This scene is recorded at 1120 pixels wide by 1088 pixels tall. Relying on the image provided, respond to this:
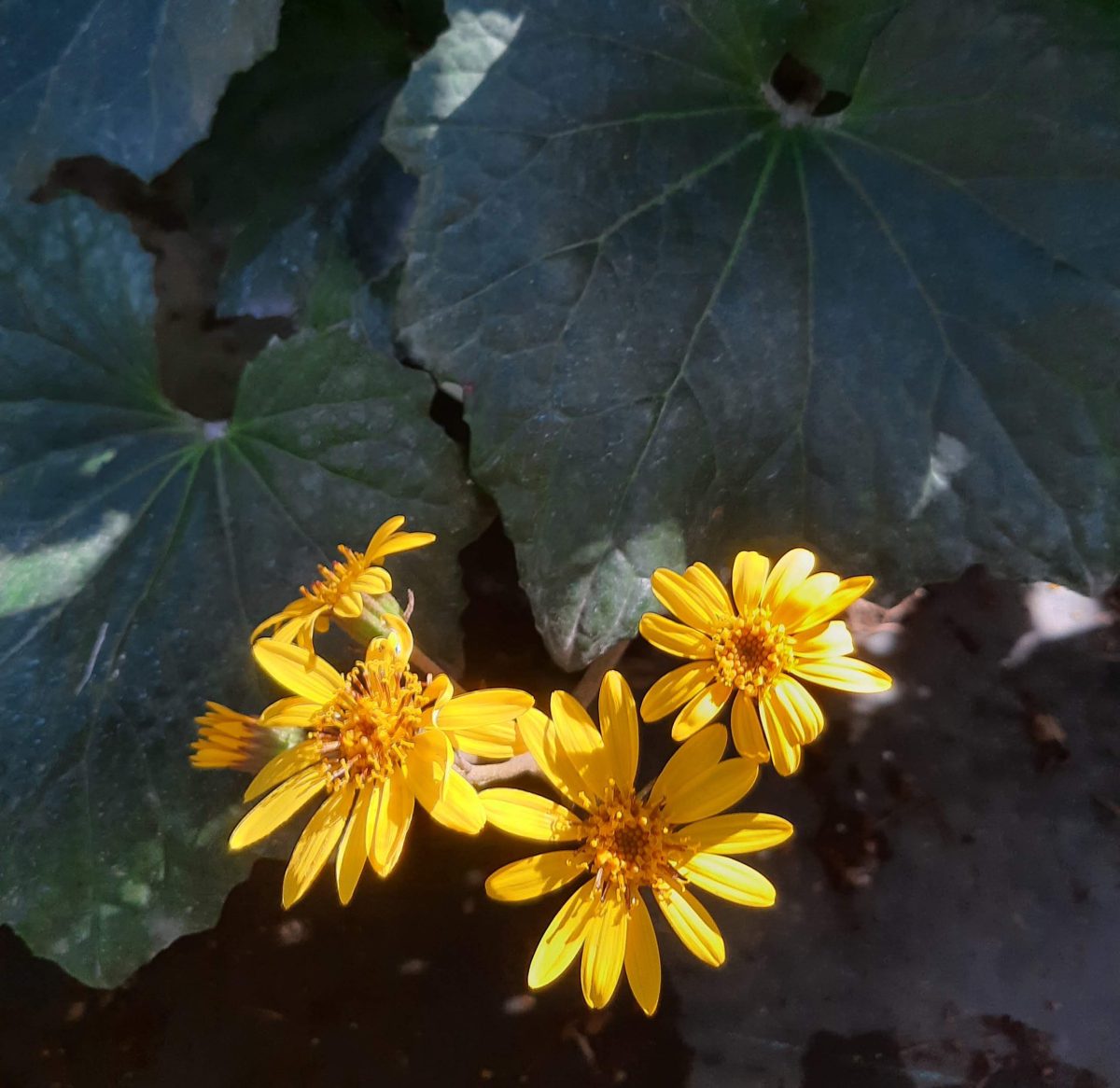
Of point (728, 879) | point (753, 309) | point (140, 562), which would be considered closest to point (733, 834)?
point (728, 879)

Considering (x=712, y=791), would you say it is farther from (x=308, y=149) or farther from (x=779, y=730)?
(x=308, y=149)

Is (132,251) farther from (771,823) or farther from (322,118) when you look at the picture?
(771,823)

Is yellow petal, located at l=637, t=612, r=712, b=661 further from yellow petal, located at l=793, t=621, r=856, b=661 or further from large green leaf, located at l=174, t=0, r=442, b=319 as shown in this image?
large green leaf, located at l=174, t=0, r=442, b=319

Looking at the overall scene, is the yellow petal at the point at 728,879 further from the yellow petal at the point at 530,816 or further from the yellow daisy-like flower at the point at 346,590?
the yellow daisy-like flower at the point at 346,590

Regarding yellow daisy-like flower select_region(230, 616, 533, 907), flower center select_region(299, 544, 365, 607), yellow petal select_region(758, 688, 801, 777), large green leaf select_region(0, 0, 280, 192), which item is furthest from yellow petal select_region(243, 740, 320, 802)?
large green leaf select_region(0, 0, 280, 192)

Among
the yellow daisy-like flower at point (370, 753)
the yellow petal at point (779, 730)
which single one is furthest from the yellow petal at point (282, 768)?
the yellow petal at point (779, 730)

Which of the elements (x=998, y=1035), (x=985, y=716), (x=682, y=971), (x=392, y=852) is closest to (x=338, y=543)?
(x=392, y=852)
